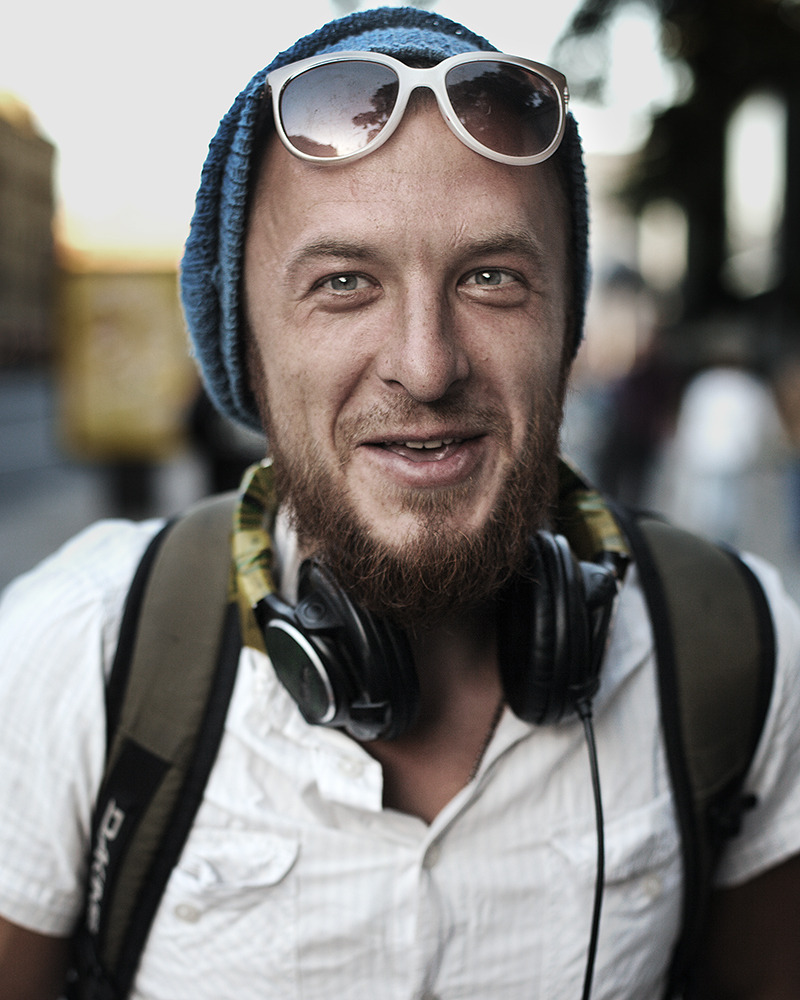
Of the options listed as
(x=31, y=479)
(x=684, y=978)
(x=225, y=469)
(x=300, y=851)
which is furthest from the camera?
(x=31, y=479)

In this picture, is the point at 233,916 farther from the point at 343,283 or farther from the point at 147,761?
the point at 343,283

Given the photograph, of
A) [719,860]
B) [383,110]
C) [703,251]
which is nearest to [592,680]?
[719,860]

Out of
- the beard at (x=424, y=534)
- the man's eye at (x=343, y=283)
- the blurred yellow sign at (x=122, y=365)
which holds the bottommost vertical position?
the blurred yellow sign at (x=122, y=365)

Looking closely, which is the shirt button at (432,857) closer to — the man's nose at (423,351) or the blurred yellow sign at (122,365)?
the man's nose at (423,351)

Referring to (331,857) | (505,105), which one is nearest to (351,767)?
(331,857)

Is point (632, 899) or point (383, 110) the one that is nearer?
point (383, 110)

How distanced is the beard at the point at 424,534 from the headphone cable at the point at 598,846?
0.25m

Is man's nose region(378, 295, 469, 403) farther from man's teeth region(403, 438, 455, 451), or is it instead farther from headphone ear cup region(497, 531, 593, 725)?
headphone ear cup region(497, 531, 593, 725)

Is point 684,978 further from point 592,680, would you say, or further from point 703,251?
point 703,251

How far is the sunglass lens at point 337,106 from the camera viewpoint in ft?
4.76

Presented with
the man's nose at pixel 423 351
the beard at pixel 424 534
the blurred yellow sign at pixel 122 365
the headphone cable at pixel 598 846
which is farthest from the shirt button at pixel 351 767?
the blurred yellow sign at pixel 122 365

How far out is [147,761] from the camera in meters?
1.56

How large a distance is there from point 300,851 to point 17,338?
7.41 metres

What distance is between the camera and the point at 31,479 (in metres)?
12.4
